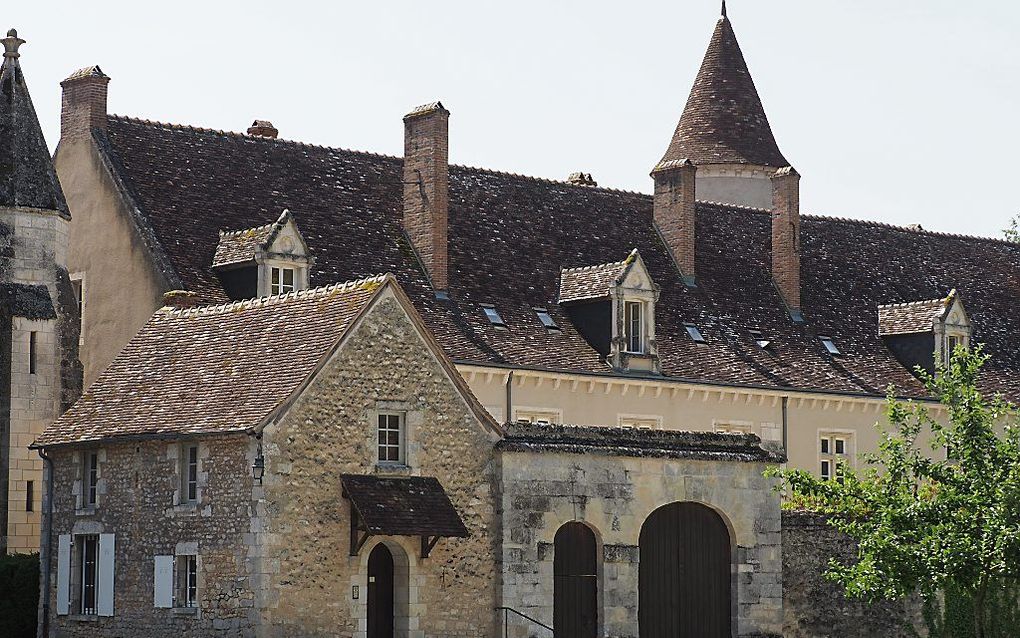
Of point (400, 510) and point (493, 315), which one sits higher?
point (493, 315)

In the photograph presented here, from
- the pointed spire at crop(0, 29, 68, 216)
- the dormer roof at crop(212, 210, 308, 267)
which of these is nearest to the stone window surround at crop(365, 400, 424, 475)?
the dormer roof at crop(212, 210, 308, 267)

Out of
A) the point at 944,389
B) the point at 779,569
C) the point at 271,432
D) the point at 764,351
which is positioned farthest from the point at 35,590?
the point at 764,351

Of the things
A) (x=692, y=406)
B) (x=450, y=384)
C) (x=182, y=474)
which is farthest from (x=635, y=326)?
(x=182, y=474)

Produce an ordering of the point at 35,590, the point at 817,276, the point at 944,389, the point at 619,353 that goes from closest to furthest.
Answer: the point at 944,389 → the point at 35,590 → the point at 619,353 → the point at 817,276

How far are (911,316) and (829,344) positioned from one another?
7.28 ft

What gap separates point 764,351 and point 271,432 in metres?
16.4

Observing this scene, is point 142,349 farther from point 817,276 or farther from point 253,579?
point 817,276

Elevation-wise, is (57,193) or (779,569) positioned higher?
(57,193)

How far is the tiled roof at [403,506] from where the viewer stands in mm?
26516

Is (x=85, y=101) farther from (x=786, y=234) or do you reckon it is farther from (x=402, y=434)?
(x=786, y=234)

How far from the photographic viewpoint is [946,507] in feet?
86.8

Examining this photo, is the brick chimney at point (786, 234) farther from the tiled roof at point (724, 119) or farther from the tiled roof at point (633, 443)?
Result: the tiled roof at point (633, 443)

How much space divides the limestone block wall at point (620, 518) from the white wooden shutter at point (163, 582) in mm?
4455

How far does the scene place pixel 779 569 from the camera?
3122cm
